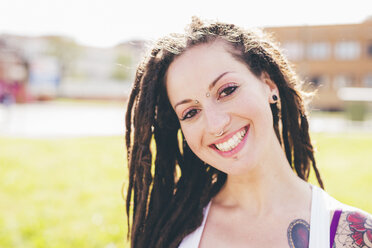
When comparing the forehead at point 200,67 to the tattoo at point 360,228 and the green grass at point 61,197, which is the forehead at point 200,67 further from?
the green grass at point 61,197

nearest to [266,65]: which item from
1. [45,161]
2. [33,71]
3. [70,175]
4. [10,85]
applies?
[70,175]

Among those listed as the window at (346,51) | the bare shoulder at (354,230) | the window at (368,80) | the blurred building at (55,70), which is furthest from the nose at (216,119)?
the window at (368,80)

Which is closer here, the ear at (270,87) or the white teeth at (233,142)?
the white teeth at (233,142)

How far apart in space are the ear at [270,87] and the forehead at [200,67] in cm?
20

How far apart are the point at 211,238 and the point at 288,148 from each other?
32.5 inches

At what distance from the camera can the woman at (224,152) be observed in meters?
1.94

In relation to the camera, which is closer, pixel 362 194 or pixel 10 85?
pixel 362 194

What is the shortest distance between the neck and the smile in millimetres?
261

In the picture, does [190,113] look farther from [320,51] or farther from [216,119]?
[320,51]

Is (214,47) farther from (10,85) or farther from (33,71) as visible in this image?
(10,85)

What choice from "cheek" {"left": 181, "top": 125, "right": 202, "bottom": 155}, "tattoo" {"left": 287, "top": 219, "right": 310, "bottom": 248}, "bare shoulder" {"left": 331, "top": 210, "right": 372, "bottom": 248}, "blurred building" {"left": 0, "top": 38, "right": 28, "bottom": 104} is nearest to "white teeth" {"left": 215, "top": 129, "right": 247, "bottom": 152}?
"cheek" {"left": 181, "top": 125, "right": 202, "bottom": 155}

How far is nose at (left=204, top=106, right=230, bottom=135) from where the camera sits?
192cm

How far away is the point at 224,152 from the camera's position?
6.54 feet

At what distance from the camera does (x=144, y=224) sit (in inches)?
94.7
